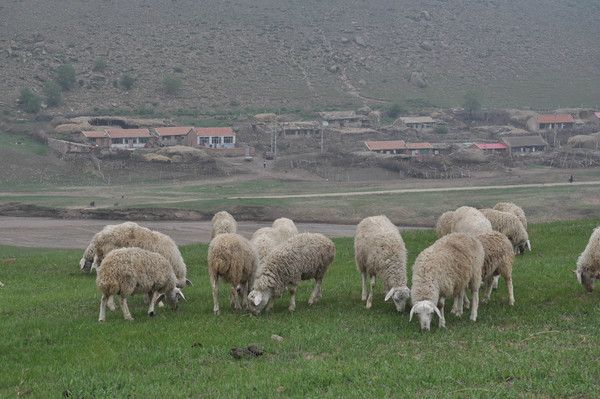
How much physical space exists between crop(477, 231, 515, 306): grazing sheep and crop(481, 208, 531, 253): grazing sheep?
7650 millimetres

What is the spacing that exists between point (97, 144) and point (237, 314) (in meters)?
70.2

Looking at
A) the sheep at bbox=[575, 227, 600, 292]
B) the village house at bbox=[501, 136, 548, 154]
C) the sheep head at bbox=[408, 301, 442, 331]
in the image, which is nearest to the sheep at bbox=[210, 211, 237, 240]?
the sheep at bbox=[575, 227, 600, 292]

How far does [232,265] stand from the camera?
17.0 meters

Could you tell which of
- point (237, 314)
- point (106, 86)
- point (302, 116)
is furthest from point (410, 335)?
point (106, 86)

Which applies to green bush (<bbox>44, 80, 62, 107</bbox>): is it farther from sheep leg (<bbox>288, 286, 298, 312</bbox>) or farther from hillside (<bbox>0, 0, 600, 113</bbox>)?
sheep leg (<bbox>288, 286, 298, 312</bbox>)

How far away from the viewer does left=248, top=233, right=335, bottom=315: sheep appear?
16734mm

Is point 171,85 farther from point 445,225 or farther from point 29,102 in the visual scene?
point 445,225

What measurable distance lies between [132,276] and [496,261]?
7.14 metres

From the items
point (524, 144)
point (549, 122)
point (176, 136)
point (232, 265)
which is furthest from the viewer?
point (549, 122)

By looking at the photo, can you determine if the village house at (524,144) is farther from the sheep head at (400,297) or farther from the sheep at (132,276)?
the sheep at (132,276)

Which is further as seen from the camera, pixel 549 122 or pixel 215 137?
pixel 549 122

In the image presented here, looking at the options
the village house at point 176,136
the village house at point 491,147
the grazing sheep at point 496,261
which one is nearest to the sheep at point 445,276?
the grazing sheep at point 496,261

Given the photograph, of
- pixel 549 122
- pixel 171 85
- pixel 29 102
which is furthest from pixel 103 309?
pixel 171 85

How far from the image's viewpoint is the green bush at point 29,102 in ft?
318
